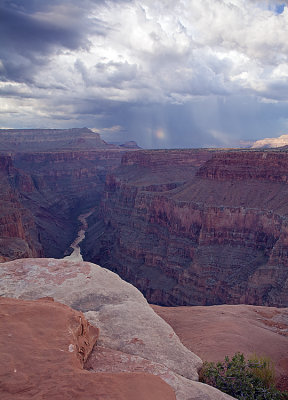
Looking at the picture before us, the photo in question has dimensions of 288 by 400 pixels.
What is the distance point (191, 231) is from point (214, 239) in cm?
460

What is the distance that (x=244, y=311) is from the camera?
17062mm

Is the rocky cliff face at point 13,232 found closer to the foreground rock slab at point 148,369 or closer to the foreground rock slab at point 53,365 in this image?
the foreground rock slab at point 53,365

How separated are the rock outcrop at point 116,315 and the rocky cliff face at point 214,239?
30087 mm

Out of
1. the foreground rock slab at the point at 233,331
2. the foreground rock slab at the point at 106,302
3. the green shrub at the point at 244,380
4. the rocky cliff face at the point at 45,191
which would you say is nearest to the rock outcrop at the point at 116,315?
the foreground rock slab at the point at 106,302

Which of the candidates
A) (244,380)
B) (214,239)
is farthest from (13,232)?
(244,380)

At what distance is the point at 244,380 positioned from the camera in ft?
28.7

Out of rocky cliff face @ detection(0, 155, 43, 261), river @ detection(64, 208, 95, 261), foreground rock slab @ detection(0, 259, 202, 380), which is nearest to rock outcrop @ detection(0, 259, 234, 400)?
foreground rock slab @ detection(0, 259, 202, 380)

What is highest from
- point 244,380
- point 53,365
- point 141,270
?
point 53,365

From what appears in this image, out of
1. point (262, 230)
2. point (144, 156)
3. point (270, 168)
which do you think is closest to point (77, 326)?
point (262, 230)

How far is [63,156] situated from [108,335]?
126252 mm

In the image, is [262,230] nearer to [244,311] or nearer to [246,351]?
[244,311]

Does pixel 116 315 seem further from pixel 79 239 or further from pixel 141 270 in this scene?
pixel 79 239

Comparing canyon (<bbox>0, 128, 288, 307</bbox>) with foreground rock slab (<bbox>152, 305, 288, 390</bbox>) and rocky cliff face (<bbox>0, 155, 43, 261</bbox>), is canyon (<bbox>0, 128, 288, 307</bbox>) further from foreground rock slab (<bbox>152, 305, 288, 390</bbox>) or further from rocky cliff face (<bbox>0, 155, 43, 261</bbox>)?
foreground rock slab (<bbox>152, 305, 288, 390</bbox>)

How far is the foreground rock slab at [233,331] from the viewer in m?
11.3
